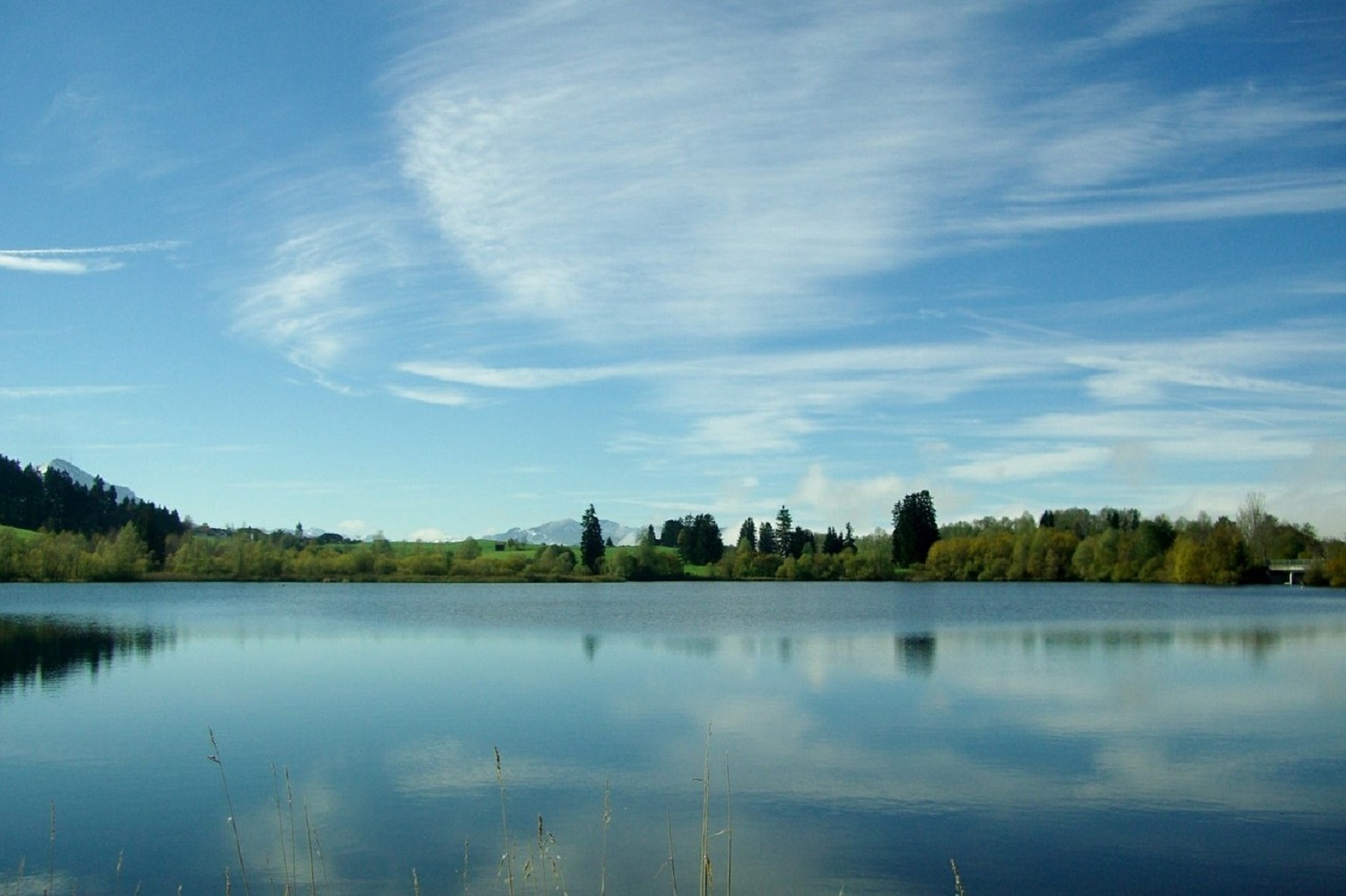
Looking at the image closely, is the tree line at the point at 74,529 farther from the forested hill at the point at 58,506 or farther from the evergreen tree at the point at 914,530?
Result: the evergreen tree at the point at 914,530

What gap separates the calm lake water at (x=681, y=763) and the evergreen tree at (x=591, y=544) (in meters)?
85.1

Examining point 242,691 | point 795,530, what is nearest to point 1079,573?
point 795,530

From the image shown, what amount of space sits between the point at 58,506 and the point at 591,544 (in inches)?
3033

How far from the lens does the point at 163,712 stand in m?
23.5

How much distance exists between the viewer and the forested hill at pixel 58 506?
467ft

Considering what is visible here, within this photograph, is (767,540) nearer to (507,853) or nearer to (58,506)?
(58,506)

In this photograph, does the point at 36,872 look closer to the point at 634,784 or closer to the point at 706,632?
the point at 634,784

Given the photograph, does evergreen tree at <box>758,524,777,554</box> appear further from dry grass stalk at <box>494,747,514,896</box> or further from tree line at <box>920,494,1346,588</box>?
dry grass stalk at <box>494,747,514,896</box>

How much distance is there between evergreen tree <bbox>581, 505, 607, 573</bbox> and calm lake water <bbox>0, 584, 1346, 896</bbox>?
85.1 metres

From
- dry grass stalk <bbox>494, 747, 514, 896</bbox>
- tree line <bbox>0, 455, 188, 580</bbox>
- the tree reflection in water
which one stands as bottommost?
the tree reflection in water

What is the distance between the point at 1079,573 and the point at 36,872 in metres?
121

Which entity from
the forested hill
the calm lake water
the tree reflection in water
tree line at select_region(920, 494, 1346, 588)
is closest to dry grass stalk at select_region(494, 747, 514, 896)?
the calm lake water

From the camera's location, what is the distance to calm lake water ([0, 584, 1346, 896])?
12.2m

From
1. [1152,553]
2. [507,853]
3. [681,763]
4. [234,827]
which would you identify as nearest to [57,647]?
[681,763]
